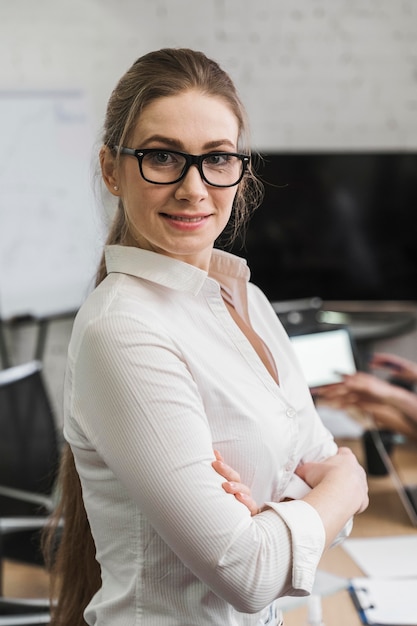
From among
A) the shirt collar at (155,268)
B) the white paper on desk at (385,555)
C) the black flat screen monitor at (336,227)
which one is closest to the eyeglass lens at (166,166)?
the shirt collar at (155,268)

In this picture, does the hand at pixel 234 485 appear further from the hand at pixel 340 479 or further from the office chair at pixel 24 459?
the office chair at pixel 24 459

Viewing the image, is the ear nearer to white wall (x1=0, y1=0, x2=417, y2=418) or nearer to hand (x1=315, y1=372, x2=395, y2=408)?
hand (x1=315, y1=372, x2=395, y2=408)

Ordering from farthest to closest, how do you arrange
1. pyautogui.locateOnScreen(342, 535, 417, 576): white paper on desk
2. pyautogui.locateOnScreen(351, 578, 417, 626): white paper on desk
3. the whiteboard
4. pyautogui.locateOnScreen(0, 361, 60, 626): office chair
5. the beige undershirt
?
the whiteboard
pyautogui.locateOnScreen(0, 361, 60, 626): office chair
pyautogui.locateOnScreen(342, 535, 417, 576): white paper on desk
pyautogui.locateOnScreen(351, 578, 417, 626): white paper on desk
the beige undershirt

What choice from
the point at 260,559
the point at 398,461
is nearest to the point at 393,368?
the point at 398,461

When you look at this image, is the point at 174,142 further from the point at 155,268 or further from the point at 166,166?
the point at 155,268

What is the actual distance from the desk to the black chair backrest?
2.86 feet

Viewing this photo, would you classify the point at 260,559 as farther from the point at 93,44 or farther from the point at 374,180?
the point at 93,44

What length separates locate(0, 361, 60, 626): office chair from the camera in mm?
2273

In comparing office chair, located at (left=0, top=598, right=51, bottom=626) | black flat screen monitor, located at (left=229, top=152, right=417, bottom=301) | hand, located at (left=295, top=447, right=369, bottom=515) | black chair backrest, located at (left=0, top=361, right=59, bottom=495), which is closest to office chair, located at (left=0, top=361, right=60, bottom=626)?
black chair backrest, located at (left=0, top=361, right=59, bottom=495)

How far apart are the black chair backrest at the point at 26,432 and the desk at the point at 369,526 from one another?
873 millimetres

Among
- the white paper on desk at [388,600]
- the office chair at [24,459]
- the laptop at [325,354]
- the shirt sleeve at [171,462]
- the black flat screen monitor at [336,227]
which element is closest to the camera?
the shirt sleeve at [171,462]

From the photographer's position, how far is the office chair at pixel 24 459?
227 centimetres

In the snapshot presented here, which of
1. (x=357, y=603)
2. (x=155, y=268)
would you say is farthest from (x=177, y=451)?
(x=357, y=603)

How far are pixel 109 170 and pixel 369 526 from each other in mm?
1138
